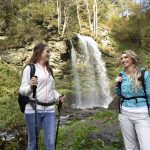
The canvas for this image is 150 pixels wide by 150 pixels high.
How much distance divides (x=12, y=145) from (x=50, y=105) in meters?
2.19

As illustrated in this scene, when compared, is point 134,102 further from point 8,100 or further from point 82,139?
point 8,100

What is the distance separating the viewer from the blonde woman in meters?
4.82

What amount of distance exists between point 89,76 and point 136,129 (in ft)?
74.7

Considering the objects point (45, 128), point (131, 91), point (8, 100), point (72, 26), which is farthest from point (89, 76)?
point (131, 91)

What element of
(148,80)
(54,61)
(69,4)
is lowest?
(54,61)

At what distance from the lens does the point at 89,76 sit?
90.6ft

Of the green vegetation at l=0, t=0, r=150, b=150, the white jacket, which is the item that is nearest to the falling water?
the green vegetation at l=0, t=0, r=150, b=150

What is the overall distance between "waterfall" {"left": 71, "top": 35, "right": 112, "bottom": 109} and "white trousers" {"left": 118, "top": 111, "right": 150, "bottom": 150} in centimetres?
2108

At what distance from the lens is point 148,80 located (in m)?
4.87

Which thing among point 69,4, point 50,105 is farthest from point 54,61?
point 50,105

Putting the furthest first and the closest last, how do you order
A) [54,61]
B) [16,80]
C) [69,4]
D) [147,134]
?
[69,4]
[54,61]
[16,80]
[147,134]

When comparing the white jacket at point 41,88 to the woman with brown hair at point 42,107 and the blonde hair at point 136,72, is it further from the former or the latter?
the blonde hair at point 136,72

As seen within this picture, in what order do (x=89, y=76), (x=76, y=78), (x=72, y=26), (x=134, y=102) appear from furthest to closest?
(x=72, y=26), (x=89, y=76), (x=76, y=78), (x=134, y=102)

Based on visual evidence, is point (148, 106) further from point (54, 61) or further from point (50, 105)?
point (54, 61)
